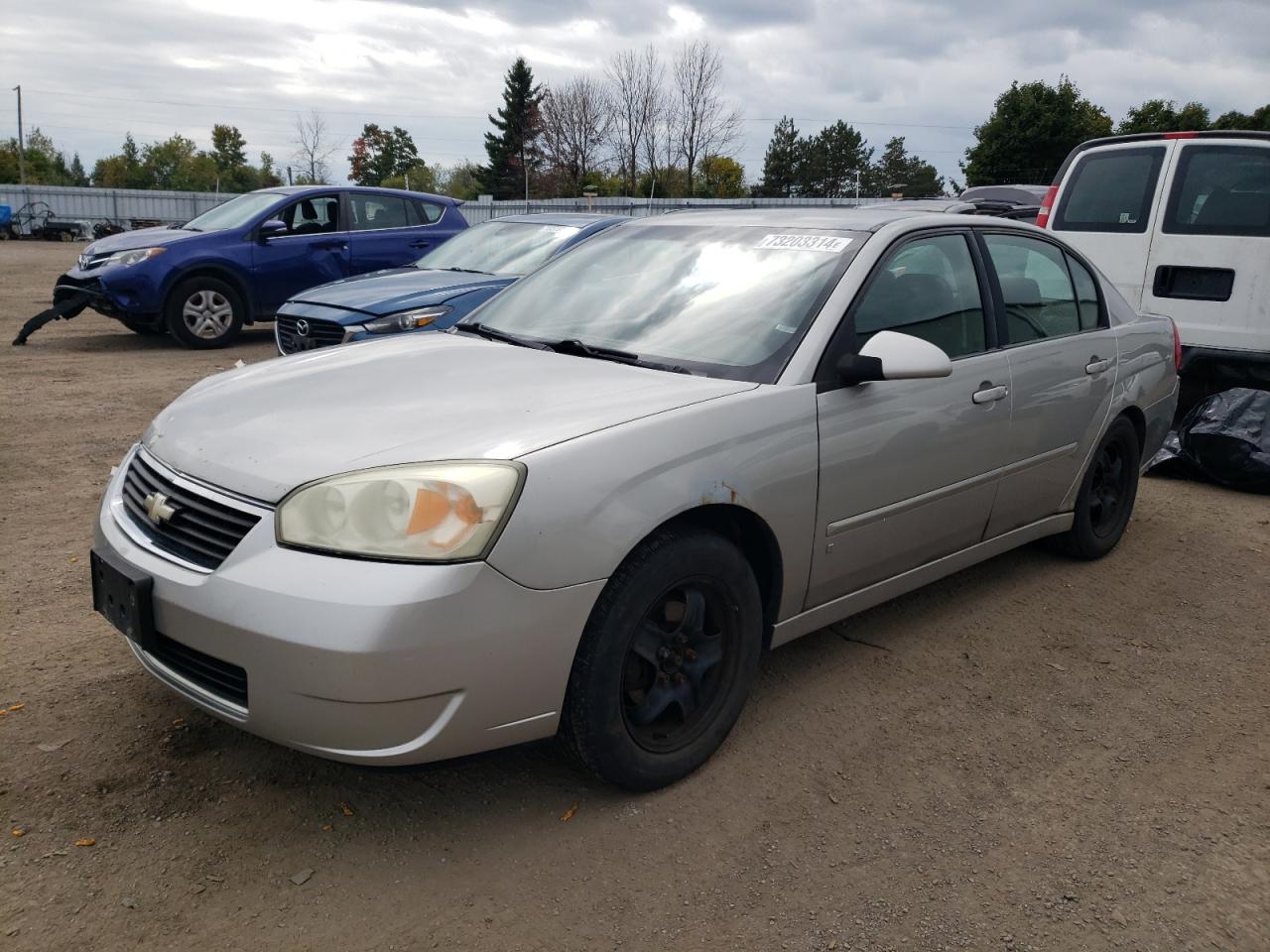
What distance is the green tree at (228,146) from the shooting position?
89.1 m

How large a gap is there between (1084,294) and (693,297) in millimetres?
2126

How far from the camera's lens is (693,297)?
344 centimetres

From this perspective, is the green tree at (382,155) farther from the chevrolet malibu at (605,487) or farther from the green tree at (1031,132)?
the chevrolet malibu at (605,487)

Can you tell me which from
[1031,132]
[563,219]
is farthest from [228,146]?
[563,219]

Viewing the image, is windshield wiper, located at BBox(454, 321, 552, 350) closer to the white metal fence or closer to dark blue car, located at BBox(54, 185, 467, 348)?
dark blue car, located at BBox(54, 185, 467, 348)

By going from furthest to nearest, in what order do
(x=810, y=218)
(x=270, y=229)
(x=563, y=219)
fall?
(x=270, y=229), (x=563, y=219), (x=810, y=218)

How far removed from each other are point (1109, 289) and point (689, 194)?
49023 mm

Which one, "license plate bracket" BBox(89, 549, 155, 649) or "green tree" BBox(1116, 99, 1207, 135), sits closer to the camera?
"license plate bracket" BBox(89, 549, 155, 649)

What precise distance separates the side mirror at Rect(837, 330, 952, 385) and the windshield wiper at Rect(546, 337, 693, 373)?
504 mm

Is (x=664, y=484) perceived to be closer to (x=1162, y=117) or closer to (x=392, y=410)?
(x=392, y=410)

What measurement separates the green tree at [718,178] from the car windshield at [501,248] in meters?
43.8

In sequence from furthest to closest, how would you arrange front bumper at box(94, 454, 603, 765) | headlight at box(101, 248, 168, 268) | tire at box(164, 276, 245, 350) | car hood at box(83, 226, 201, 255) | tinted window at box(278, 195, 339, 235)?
tinted window at box(278, 195, 339, 235)
tire at box(164, 276, 245, 350)
car hood at box(83, 226, 201, 255)
headlight at box(101, 248, 168, 268)
front bumper at box(94, 454, 603, 765)

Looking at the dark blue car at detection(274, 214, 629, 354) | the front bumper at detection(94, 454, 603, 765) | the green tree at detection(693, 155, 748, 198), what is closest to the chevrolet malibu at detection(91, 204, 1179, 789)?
the front bumper at detection(94, 454, 603, 765)

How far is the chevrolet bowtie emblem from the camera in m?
2.61
